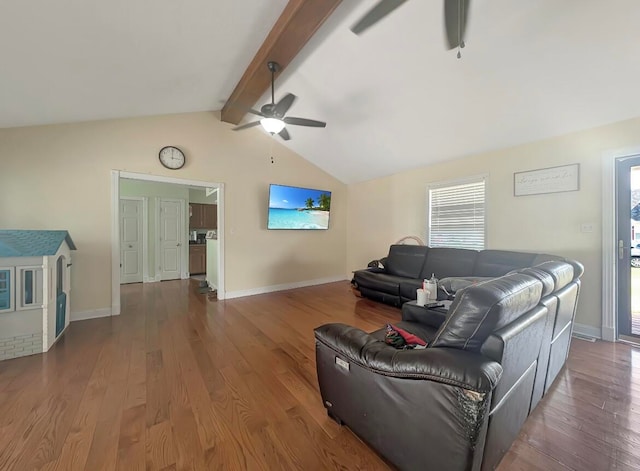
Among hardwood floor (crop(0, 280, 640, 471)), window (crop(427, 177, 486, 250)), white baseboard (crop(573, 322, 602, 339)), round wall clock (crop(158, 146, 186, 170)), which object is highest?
round wall clock (crop(158, 146, 186, 170))

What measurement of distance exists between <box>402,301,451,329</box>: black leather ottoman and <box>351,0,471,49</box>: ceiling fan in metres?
2.06

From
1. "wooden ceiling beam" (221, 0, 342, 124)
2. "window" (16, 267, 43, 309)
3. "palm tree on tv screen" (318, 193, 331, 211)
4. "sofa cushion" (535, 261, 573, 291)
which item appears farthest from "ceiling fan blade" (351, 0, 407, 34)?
"palm tree on tv screen" (318, 193, 331, 211)

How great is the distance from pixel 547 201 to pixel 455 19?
9.16 ft

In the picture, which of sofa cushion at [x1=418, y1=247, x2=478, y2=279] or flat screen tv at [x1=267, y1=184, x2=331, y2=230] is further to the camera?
flat screen tv at [x1=267, y1=184, x2=331, y2=230]

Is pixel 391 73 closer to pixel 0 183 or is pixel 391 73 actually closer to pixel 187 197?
pixel 0 183

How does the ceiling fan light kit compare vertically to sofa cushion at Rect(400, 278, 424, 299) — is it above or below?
above

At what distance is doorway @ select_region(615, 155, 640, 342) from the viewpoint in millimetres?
2715

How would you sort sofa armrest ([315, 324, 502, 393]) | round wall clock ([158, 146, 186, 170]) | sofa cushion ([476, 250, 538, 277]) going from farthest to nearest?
round wall clock ([158, 146, 186, 170]) < sofa cushion ([476, 250, 538, 277]) < sofa armrest ([315, 324, 502, 393])

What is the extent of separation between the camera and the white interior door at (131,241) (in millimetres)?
5695

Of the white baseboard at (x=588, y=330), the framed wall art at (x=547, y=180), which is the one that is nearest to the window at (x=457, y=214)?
the framed wall art at (x=547, y=180)

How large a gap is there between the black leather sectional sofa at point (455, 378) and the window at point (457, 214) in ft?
8.76

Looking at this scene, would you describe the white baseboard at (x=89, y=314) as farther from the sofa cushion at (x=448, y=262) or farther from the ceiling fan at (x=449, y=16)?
the sofa cushion at (x=448, y=262)

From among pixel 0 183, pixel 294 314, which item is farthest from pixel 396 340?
pixel 0 183

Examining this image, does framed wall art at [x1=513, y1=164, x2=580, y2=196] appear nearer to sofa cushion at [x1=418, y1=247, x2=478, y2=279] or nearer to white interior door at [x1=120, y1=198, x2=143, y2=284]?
sofa cushion at [x1=418, y1=247, x2=478, y2=279]
